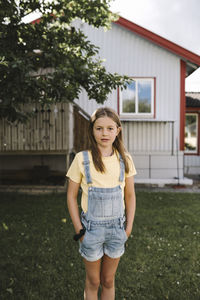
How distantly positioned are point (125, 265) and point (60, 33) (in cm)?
482

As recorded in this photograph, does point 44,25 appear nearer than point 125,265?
No

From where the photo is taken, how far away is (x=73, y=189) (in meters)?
2.26

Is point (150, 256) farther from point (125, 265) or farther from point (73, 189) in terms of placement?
point (73, 189)

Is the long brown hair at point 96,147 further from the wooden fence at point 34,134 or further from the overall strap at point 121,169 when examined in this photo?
the wooden fence at point 34,134

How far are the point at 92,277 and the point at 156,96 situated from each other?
876 cm

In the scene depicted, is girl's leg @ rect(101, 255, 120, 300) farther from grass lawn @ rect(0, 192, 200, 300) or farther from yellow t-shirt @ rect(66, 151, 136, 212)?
grass lawn @ rect(0, 192, 200, 300)

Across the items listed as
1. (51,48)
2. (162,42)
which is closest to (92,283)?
(51,48)

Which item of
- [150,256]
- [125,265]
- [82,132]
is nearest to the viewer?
[125,265]

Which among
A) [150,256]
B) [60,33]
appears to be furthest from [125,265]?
[60,33]

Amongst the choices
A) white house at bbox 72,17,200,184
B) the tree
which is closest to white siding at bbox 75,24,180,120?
white house at bbox 72,17,200,184

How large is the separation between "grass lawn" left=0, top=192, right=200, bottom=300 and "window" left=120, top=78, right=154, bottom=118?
16.0 ft

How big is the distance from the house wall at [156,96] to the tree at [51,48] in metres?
3.97

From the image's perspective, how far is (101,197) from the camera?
84.5 inches

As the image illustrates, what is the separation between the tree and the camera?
4.88 m
